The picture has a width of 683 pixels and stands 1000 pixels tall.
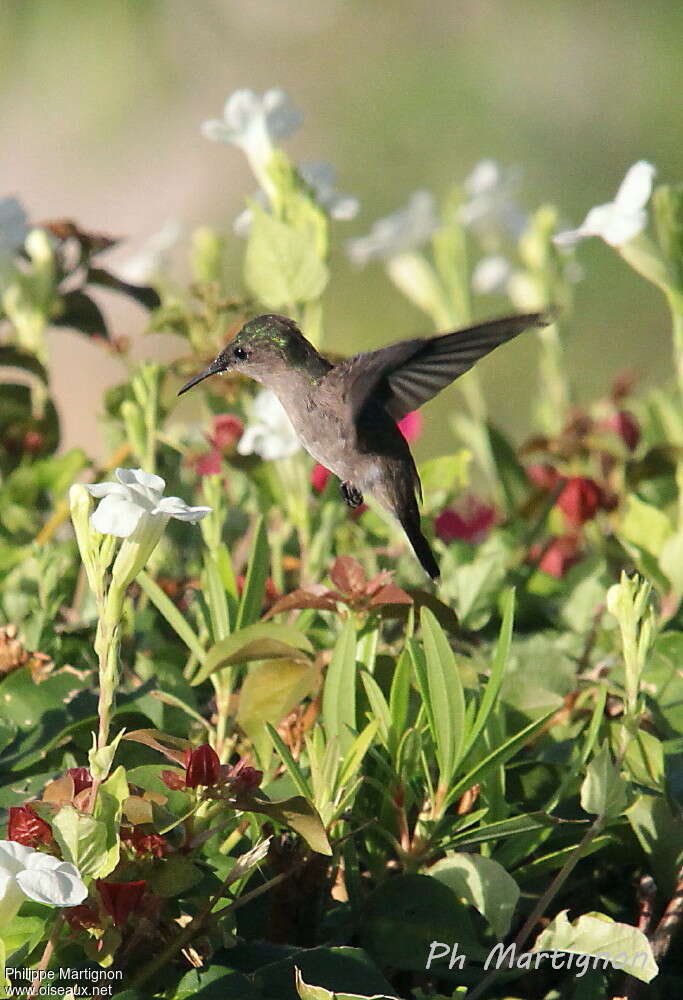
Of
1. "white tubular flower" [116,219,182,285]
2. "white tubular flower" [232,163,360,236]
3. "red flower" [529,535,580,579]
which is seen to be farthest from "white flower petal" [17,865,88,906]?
"white tubular flower" [116,219,182,285]

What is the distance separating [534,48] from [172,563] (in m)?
4.86

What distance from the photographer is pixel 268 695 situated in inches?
55.0

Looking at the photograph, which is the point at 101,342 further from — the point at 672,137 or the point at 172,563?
the point at 672,137

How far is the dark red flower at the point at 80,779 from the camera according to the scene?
111 centimetres

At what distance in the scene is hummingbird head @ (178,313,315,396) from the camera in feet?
5.26

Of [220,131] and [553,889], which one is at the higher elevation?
[220,131]

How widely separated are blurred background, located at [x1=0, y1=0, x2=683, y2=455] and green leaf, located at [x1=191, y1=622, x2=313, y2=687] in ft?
10.7

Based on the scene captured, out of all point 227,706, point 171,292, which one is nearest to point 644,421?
point 171,292

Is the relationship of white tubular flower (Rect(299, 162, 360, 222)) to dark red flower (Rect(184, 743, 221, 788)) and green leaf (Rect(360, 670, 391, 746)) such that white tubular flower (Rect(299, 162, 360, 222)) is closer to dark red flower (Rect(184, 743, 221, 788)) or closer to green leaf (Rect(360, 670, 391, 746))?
green leaf (Rect(360, 670, 391, 746))

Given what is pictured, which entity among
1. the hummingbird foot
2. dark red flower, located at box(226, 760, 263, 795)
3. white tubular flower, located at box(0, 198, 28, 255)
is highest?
white tubular flower, located at box(0, 198, 28, 255)

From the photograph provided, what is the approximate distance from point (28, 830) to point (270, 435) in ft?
2.82

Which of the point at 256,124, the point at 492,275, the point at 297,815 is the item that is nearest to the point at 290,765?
the point at 297,815

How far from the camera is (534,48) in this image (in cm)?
611

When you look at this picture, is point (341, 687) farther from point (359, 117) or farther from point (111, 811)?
point (359, 117)
